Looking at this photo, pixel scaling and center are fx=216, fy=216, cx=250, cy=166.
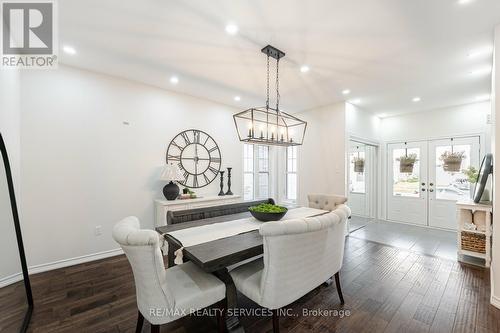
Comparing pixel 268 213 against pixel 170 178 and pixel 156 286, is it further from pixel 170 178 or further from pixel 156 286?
pixel 170 178

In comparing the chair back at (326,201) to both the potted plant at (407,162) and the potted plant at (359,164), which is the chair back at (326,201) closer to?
the potted plant at (359,164)

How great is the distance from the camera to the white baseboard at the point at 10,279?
1.77 m

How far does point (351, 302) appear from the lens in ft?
7.32

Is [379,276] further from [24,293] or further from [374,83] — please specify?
[24,293]

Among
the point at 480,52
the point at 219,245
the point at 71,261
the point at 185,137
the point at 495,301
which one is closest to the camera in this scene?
the point at 219,245

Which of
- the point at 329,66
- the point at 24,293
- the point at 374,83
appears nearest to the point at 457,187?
the point at 374,83

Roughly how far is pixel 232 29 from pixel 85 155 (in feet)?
8.82

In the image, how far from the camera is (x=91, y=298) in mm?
2283

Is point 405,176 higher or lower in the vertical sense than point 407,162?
lower

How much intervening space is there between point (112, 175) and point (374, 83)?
4468 millimetres

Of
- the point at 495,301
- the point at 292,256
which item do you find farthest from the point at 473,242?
the point at 292,256

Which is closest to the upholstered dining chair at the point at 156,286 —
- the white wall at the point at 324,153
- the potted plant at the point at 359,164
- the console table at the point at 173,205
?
the console table at the point at 173,205

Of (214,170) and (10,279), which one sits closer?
(10,279)

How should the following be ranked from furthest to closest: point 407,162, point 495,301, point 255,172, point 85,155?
point 255,172 → point 407,162 → point 85,155 → point 495,301
